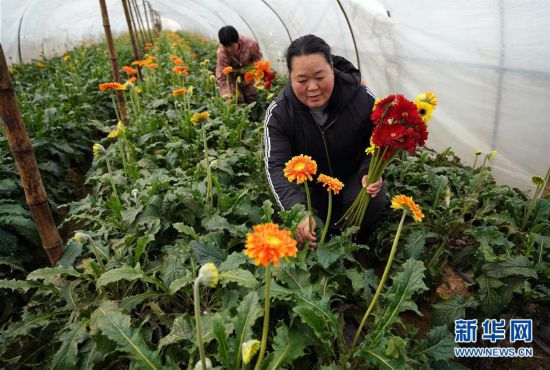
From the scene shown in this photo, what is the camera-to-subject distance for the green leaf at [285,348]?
1308 millimetres

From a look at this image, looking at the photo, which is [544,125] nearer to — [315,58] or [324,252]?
[315,58]

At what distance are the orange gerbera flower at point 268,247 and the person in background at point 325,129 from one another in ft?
4.24

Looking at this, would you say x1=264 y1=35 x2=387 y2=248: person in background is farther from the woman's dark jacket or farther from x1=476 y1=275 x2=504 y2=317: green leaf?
x1=476 y1=275 x2=504 y2=317: green leaf

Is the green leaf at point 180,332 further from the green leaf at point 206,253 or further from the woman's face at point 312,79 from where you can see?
the woman's face at point 312,79

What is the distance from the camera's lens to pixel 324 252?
5.82 ft

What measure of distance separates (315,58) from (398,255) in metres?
1.34

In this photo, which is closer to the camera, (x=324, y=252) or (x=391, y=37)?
(x=324, y=252)

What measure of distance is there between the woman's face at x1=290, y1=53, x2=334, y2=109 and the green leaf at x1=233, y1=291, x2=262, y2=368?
1.29 m

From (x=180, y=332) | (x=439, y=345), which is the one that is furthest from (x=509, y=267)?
(x=180, y=332)

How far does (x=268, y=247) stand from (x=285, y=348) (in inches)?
27.4

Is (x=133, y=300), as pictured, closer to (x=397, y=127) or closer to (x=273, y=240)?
(x=273, y=240)

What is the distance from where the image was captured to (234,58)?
16.5ft

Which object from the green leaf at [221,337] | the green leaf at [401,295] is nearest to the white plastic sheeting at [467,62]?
the green leaf at [401,295]

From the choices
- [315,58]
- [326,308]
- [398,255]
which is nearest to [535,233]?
[398,255]
